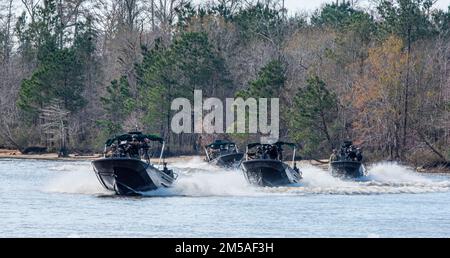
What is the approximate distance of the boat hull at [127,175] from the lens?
53.0 meters

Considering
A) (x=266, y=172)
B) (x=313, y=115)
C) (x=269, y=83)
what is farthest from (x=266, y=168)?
(x=269, y=83)

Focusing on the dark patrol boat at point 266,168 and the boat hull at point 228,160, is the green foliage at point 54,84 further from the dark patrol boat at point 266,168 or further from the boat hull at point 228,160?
the dark patrol boat at point 266,168

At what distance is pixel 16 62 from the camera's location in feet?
431

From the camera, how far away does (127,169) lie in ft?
174

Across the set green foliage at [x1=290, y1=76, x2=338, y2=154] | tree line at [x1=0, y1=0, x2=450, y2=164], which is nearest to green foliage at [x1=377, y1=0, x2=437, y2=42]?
tree line at [x1=0, y1=0, x2=450, y2=164]

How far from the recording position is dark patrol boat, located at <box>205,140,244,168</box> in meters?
77.8

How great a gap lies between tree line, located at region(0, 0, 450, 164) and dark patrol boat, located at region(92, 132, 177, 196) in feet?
136

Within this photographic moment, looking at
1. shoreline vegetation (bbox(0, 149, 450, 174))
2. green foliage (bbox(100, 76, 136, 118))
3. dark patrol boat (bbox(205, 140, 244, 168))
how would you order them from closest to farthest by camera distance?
dark patrol boat (bbox(205, 140, 244, 168))
shoreline vegetation (bbox(0, 149, 450, 174))
green foliage (bbox(100, 76, 136, 118))

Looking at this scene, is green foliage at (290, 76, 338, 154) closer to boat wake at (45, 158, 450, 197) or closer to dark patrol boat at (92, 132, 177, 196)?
boat wake at (45, 158, 450, 197)

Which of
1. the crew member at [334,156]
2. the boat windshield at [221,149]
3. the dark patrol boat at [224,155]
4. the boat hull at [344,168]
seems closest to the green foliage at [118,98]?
the boat windshield at [221,149]

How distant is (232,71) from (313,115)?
870 inches

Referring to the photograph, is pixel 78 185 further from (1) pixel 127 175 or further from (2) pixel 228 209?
(2) pixel 228 209

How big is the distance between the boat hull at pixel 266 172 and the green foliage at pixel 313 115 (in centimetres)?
3427
